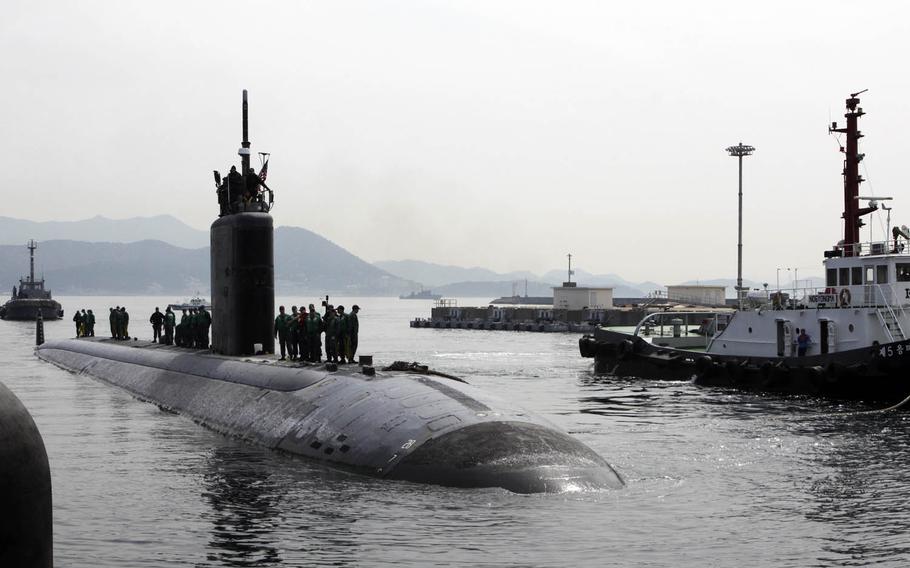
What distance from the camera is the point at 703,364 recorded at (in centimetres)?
3697

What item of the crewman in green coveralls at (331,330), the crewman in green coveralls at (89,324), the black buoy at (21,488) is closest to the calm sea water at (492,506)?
the crewman in green coveralls at (331,330)

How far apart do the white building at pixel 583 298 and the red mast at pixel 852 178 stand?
71.4 metres

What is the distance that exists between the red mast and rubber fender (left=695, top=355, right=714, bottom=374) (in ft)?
20.4

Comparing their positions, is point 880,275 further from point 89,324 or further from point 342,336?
point 89,324

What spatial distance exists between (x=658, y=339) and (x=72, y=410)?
27849 millimetres

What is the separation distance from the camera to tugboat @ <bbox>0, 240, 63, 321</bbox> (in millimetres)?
118500

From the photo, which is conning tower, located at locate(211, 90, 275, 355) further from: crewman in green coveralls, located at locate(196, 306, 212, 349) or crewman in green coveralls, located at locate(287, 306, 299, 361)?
crewman in green coveralls, located at locate(196, 306, 212, 349)

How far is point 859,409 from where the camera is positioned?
2884 cm

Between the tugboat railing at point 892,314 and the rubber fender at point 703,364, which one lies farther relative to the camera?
the rubber fender at point 703,364

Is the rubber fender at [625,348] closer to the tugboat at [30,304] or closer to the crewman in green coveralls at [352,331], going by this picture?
the crewman in green coveralls at [352,331]

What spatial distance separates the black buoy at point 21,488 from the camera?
5578 millimetres

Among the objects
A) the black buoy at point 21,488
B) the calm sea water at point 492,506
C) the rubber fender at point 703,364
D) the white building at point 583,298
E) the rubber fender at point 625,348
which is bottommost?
the calm sea water at point 492,506

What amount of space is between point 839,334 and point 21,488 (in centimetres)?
3180

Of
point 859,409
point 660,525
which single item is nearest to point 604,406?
point 859,409
